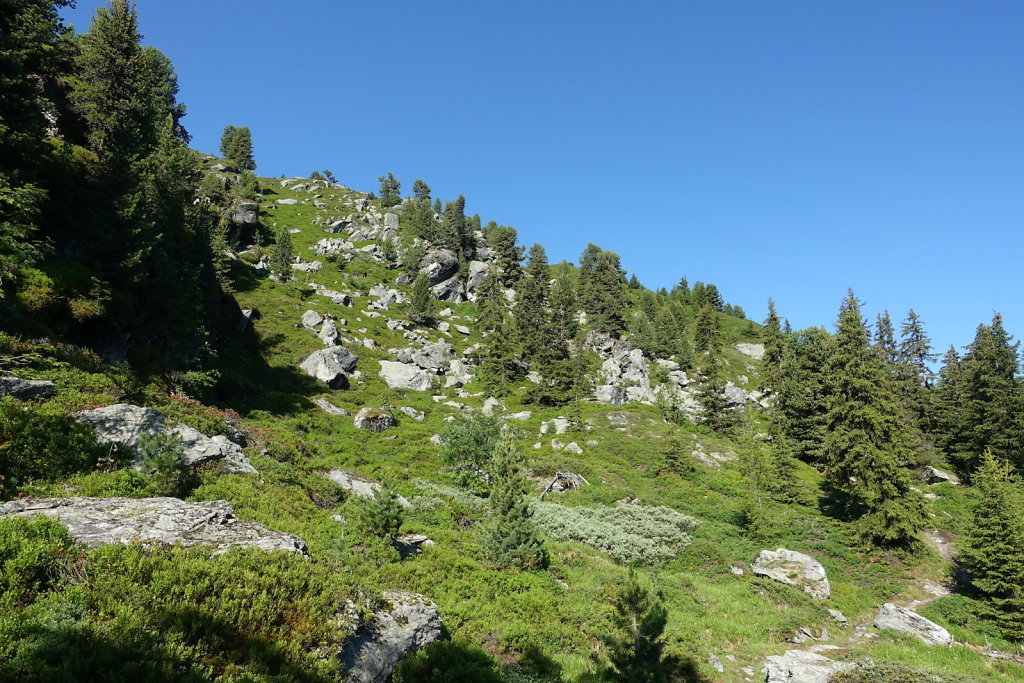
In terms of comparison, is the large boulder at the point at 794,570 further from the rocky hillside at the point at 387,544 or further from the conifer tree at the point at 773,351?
the conifer tree at the point at 773,351

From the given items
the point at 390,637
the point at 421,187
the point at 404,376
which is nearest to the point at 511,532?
the point at 390,637

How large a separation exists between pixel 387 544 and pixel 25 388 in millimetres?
12111

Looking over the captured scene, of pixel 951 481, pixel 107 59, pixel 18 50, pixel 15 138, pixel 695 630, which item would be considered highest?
pixel 107 59

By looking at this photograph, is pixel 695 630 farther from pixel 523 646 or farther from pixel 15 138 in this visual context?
pixel 15 138

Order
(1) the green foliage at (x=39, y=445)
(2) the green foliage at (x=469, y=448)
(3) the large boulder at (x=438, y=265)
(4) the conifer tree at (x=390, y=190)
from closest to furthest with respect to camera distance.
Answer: (1) the green foliage at (x=39, y=445) → (2) the green foliage at (x=469, y=448) → (3) the large boulder at (x=438, y=265) → (4) the conifer tree at (x=390, y=190)

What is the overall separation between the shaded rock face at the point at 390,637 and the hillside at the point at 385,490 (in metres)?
0.07

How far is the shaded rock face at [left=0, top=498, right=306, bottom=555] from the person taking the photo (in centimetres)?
866

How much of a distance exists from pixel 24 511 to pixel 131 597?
14.7 feet

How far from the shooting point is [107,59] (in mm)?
28844

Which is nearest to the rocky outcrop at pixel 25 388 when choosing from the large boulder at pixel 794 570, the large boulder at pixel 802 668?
the large boulder at pixel 802 668

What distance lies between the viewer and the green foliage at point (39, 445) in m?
10.7

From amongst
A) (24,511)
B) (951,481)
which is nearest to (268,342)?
(24,511)

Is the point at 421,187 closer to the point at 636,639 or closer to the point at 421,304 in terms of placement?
the point at 421,304

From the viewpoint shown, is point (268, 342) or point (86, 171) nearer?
point (86, 171)
